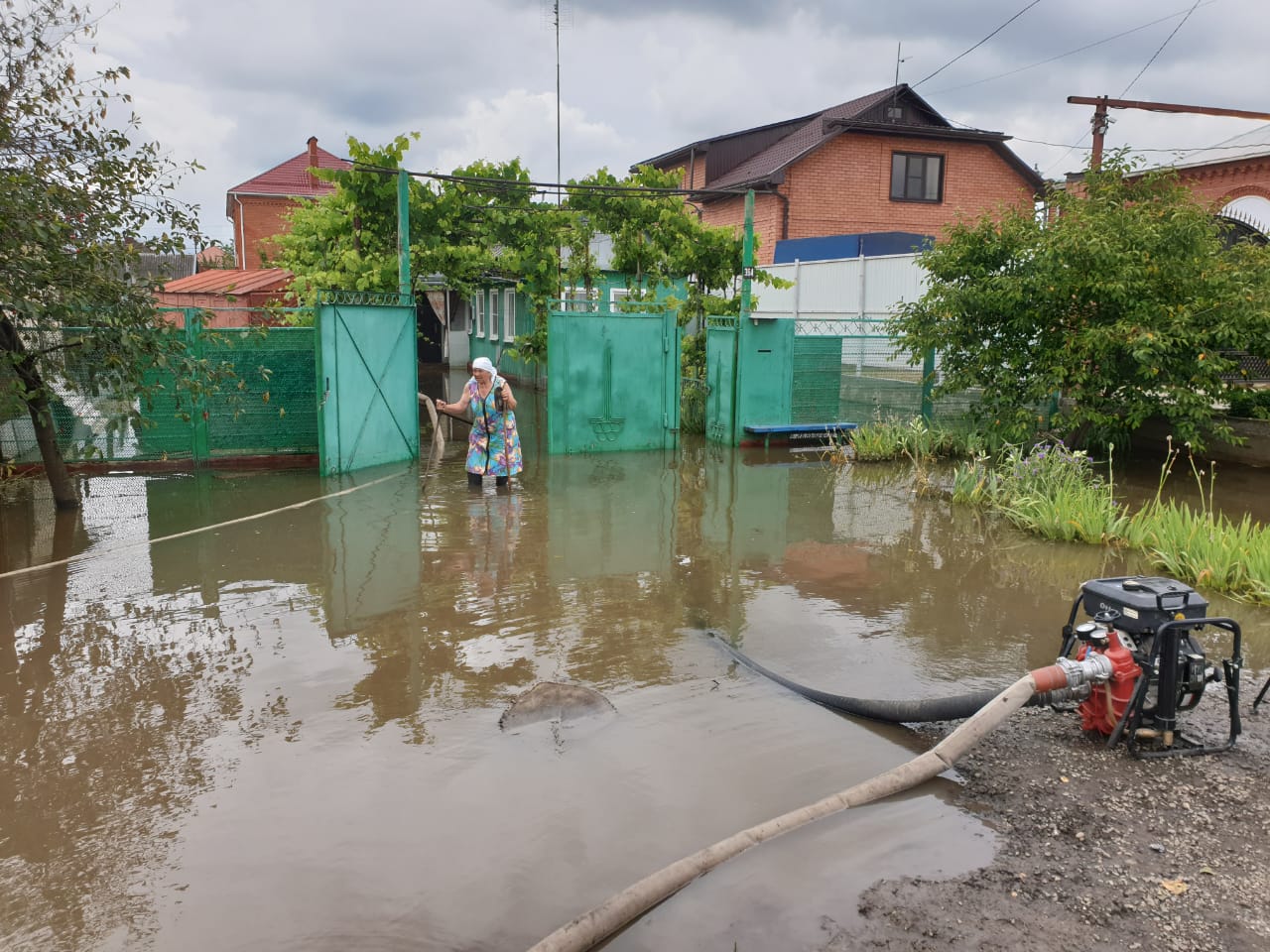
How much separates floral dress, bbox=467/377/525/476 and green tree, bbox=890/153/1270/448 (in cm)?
542

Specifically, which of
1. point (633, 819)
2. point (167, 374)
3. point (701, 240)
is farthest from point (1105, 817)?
point (701, 240)

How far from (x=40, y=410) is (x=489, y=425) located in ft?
13.8

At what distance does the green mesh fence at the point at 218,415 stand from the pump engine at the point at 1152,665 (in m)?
9.06

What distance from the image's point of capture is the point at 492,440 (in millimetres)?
10508

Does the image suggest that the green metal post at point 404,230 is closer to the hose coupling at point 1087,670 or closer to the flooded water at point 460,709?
the flooded water at point 460,709

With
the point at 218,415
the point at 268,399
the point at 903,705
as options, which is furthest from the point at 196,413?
the point at 903,705

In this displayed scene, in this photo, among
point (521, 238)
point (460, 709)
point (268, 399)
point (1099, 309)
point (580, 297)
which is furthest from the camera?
point (580, 297)

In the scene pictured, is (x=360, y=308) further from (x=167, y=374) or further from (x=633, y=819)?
(x=633, y=819)

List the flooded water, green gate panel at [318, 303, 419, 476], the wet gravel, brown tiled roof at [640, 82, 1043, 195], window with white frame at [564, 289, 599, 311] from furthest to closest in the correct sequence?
brown tiled roof at [640, 82, 1043, 195] < window with white frame at [564, 289, 599, 311] < green gate panel at [318, 303, 419, 476] < the flooded water < the wet gravel

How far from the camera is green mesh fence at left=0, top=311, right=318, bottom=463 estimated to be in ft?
35.2

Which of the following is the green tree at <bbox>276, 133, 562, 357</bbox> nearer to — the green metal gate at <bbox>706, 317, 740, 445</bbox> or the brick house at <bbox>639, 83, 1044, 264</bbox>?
the green metal gate at <bbox>706, 317, 740, 445</bbox>

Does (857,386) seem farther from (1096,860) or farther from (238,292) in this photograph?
(238,292)

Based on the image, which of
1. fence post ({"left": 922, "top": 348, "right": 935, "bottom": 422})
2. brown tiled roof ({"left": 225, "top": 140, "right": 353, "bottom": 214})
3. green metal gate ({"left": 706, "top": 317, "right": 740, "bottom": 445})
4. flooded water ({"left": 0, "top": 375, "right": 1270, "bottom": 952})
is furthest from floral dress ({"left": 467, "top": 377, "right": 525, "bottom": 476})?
brown tiled roof ({"left": 225, "top": 140, "right": 353, "bottom": 214})

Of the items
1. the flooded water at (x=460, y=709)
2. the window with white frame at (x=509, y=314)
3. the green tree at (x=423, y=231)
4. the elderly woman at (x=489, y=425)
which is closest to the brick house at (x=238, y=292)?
the green tree at (x=423, y=231)
